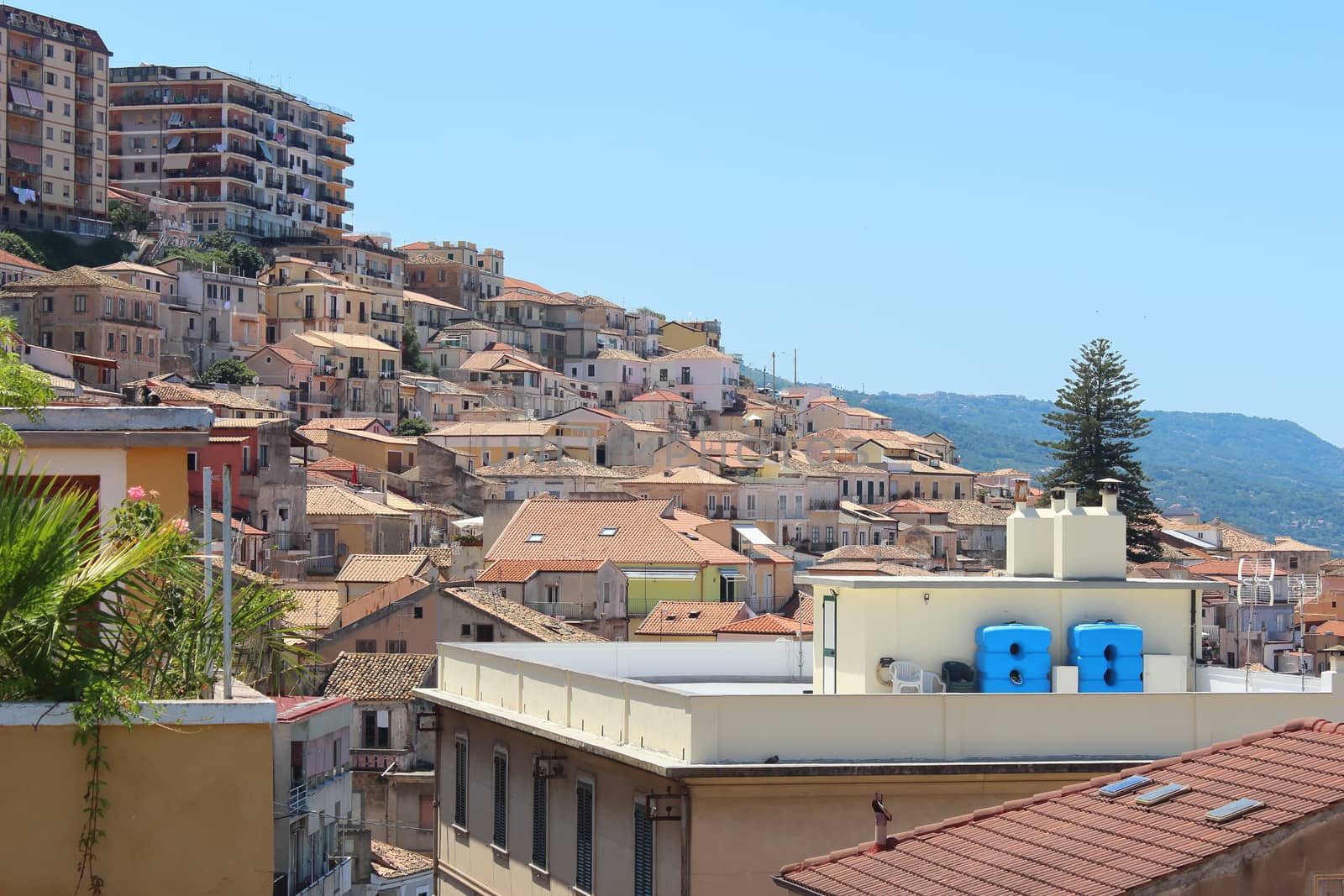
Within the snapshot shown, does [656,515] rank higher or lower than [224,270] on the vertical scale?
lower

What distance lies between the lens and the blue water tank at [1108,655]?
24.0 metres

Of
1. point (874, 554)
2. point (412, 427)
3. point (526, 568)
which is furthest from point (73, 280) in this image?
point (874, 554)

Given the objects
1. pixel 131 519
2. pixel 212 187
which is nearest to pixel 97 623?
pixel 131 519

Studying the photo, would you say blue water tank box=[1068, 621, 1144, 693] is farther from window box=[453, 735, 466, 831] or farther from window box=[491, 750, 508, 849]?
window box=[453, 735, 466, 831]

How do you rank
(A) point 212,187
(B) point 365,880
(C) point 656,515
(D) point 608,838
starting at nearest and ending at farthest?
1. (D) point 608,838
2. (B) point 365,880
3. (C) point 656,515
4. (A) point 212,187

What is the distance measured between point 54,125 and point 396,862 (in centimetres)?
9228

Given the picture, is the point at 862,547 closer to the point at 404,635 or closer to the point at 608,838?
the point at 404,635

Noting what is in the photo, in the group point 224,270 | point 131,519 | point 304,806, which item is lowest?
point 304,806

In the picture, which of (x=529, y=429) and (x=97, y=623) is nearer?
(x=97, y=623)

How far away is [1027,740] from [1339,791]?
883cm

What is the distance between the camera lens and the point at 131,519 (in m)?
11.3

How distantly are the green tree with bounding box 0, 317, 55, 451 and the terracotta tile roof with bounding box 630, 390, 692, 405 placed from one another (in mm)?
127775

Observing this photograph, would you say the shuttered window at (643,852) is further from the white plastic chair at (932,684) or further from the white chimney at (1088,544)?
the white chimney at (1088,544)

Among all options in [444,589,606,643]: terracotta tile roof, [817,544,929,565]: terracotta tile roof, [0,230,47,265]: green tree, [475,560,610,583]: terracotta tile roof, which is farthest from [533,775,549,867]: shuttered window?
[0,230,47,265]: green tree
